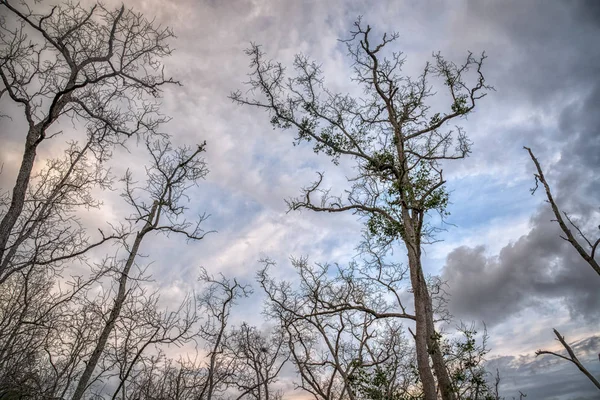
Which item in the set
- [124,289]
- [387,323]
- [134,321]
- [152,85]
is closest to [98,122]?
[152,85]

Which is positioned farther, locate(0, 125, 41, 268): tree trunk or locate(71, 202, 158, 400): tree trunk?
locate(71, 202, 158, 400): tree trunk

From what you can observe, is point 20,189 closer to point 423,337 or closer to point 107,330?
point 107,330

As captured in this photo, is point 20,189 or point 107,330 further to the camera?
point 107,330

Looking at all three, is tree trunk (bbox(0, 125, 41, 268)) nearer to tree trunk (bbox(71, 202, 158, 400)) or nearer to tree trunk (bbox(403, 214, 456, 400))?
tree trunk (bbox(71, 202, 158, 400))

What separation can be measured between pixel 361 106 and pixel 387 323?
30.9ft

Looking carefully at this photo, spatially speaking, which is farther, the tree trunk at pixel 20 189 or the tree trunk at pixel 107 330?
the tree trunk at pixel 107 330

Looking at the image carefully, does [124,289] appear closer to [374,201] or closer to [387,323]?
[374,201]

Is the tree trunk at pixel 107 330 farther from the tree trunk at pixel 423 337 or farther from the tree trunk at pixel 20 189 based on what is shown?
the tree trunk at pixel 423 337

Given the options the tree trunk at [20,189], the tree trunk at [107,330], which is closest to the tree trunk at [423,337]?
the tree trunk at [107,330]

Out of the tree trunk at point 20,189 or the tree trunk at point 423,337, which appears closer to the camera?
the tree trunk at point 20,189

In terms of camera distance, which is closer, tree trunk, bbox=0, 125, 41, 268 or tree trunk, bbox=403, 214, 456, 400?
tree trunk, bbox=0, 125, 41, 268

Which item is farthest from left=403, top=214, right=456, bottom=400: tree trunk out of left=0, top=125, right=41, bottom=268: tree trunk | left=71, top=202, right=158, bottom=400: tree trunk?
left=0, top=125, right=41, bottom=268: tree trunk

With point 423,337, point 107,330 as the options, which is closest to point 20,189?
point 107,330

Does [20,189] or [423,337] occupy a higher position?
[20,189]
